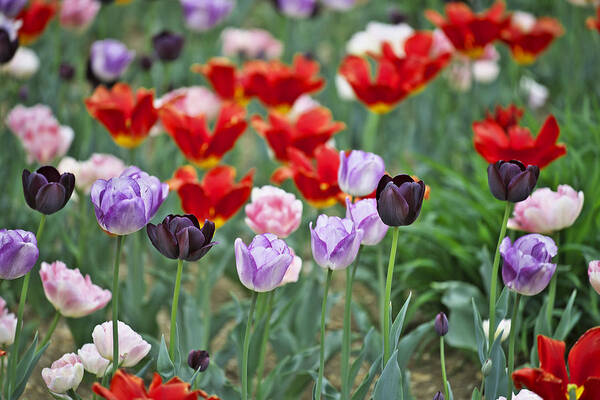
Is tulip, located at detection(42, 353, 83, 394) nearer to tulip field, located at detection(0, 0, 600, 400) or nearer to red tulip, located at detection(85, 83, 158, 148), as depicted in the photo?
tulip field, located at detection(0, 0, 600, 400)

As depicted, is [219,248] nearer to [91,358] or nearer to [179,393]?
[91,358]

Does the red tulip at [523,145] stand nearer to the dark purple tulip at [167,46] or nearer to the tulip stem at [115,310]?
the tulip stem at [115,310]

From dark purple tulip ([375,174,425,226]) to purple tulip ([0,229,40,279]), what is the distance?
53 cm

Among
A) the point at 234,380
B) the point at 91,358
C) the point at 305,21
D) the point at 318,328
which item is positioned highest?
the point at 91,358

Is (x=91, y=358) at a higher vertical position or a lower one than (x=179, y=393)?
lower

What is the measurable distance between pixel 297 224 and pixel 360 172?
0.57 feet

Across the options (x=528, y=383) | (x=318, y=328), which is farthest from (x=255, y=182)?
(x=528, y=383)

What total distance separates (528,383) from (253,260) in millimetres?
416

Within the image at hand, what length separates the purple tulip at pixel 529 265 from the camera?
1187 mm

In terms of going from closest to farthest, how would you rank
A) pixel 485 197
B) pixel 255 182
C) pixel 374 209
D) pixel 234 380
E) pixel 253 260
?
pixel 253 260
pixel 374 209
pixel 234 380
pixel 485 197
pixel 255 182

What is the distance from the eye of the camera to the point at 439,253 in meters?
2.29

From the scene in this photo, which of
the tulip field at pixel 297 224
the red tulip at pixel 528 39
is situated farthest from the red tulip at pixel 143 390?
the red tulip at pixel 528 39

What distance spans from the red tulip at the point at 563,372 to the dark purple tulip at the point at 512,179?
24 centimetres

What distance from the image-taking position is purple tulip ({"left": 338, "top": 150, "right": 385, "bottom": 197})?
4.53 feet
